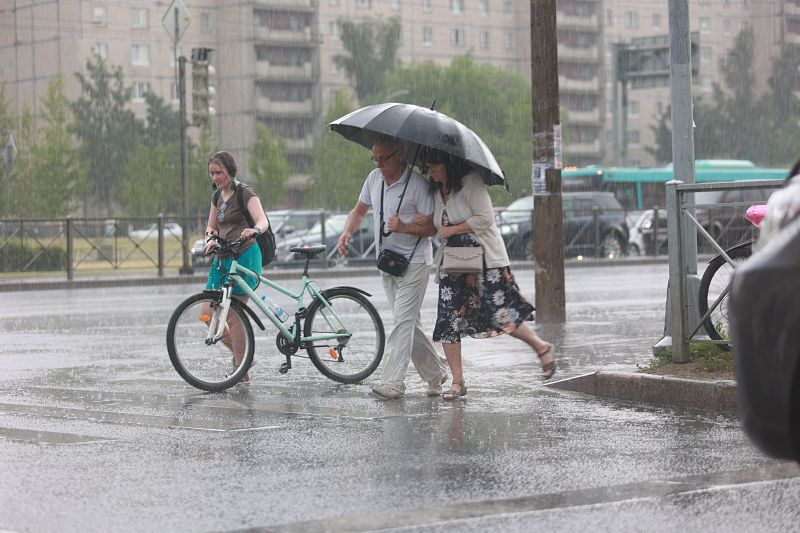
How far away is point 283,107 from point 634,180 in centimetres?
5128

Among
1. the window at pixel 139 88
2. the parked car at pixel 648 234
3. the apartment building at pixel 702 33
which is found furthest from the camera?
the apartment building at pixel 702 33

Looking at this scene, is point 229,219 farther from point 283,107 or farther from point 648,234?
point 283,107

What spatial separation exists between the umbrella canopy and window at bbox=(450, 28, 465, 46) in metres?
99.0

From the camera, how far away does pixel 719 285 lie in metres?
9.66

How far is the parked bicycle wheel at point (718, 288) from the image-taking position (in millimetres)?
9547

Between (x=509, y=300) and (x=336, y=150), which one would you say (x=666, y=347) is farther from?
(x=336, y=150)

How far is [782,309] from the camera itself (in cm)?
452

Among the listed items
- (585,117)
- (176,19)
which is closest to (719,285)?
(176,19)

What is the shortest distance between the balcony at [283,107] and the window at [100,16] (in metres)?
11.2

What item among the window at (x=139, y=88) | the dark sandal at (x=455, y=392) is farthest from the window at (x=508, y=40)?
the dark sandal at (x=455, y=392)

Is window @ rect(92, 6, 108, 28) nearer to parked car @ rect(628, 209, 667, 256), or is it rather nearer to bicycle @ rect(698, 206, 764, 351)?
parked car @ rect(628, 209, 667, 256)

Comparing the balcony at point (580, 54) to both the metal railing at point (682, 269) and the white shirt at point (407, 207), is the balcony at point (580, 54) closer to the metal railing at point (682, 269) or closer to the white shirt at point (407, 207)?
the metal railing at point (682, 269)

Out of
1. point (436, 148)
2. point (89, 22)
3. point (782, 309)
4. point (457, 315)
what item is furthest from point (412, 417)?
point (89, 22)

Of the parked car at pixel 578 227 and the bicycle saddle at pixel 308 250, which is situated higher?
the parked car at pixel 578 227
